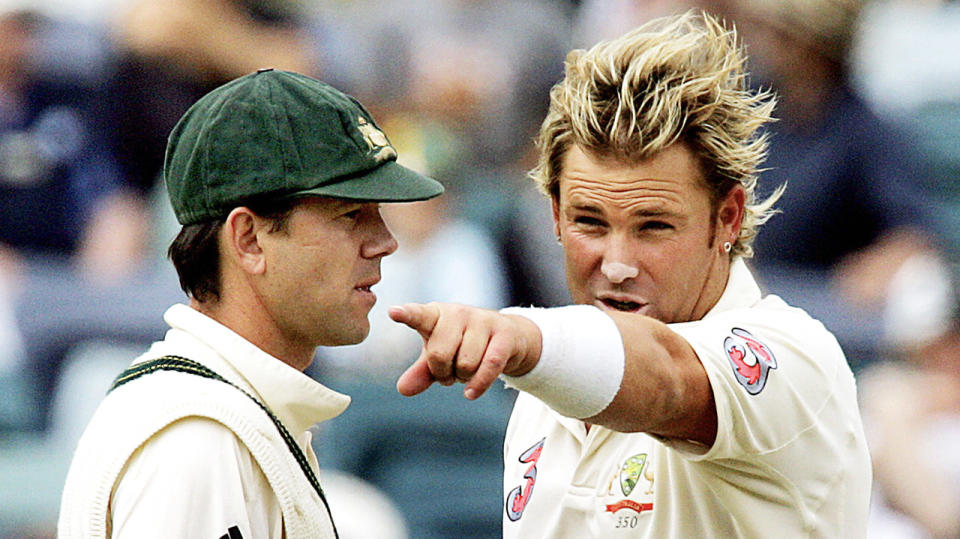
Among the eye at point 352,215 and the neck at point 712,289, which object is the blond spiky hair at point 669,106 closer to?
the neck at point 712,289

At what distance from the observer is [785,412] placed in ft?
7.77

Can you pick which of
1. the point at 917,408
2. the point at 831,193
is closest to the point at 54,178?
the point at 831,193

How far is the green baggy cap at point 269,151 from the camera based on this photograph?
8.17ft

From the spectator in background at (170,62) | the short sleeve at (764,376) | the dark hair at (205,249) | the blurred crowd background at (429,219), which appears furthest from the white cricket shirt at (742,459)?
the spectator in background at (170,62)

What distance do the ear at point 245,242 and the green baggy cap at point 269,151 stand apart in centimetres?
3

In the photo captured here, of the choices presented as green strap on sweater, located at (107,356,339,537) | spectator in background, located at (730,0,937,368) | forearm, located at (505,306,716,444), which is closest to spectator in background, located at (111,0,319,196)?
spectator in background, located at (730,0,937,368)

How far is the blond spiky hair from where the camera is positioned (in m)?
2.74

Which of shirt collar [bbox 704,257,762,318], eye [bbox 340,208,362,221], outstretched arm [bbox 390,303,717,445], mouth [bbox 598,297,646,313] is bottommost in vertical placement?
outstretched arm [bbox 390,303,717,445]

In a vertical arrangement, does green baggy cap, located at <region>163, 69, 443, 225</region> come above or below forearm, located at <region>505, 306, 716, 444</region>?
above

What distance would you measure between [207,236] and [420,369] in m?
0.76

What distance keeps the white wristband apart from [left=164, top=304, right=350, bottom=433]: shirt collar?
55 centimetres

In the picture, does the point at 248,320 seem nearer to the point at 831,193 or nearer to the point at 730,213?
the point at 730,213

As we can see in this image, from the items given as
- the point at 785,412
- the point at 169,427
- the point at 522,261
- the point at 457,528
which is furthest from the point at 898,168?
the point at 169,427

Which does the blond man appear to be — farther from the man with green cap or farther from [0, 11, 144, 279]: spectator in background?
[0, 11, 144, 279]: spectator in background
